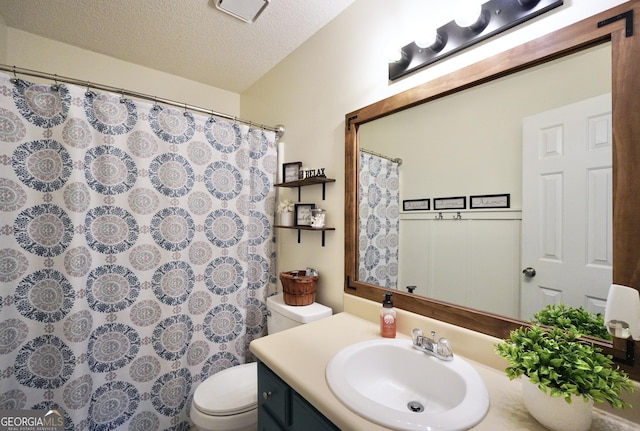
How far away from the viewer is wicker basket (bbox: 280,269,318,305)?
1436 millimetres

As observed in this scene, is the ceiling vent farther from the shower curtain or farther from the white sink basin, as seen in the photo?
the white sink basin

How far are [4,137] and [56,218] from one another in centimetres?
39

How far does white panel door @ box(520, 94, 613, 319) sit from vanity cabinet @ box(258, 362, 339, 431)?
0.72 metres

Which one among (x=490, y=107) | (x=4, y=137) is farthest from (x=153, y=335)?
(x=490, y=107)

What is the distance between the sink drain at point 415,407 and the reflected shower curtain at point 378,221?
450mm

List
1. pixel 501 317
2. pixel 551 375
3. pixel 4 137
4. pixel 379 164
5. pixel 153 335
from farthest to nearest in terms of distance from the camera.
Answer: pixel 153 335, pixel 379 164, pixel 4 137, pixel 501 317, pixel 551 375

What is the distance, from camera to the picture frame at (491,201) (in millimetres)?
880

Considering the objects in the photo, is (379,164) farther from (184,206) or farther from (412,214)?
(184,206)

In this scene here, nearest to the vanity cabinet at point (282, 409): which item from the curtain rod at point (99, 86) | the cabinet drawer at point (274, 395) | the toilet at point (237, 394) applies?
the cabinet drawer at point (274, 395)

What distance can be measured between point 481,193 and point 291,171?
119 cm

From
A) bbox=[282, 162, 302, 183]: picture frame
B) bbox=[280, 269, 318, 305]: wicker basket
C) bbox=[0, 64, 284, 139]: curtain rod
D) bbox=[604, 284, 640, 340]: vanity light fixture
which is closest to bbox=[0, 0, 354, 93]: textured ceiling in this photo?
bbox=[0, 64, 284, 139]: curtain rod

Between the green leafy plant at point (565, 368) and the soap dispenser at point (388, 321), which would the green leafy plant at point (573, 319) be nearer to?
the green leafy plant at point (565, 368)

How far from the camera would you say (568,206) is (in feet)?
2.49

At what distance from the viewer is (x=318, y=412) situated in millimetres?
722
